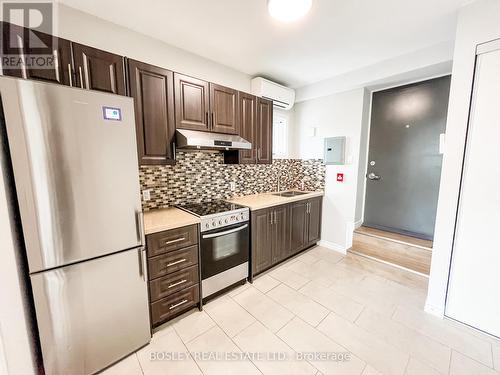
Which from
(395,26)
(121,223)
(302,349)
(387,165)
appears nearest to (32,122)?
(121,223)

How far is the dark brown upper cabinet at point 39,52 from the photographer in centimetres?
123

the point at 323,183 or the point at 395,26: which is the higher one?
the point at 395,26

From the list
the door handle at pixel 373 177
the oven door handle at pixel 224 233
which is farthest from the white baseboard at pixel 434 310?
the door handle at pixel 373 177

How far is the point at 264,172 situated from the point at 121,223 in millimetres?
2238

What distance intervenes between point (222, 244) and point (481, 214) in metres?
2.19

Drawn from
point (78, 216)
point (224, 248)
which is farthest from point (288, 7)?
point (224, 248)

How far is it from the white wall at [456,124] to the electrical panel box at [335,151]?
1.29 meters

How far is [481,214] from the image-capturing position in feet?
5.18

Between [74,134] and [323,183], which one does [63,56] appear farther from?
[323,183]

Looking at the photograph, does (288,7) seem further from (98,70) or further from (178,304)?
(178,304)

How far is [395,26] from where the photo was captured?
182 centimetres

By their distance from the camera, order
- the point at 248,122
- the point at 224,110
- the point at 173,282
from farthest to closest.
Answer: the point at 248,122, the point at 224,110, the point at 173,282

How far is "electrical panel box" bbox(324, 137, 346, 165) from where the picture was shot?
9.63 ft

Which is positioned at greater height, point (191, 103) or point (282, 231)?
point (191, 103)
